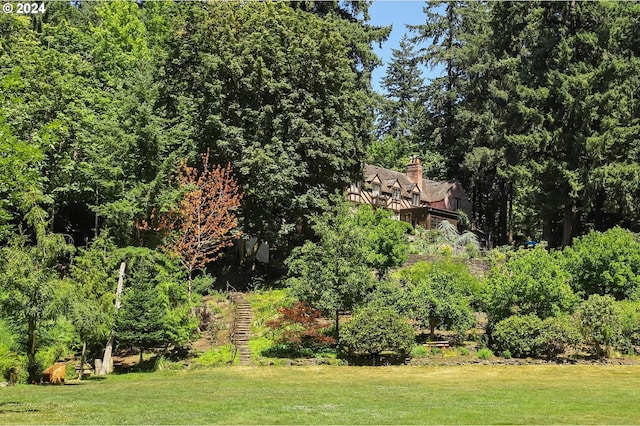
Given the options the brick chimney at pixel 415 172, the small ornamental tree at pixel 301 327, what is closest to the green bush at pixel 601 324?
the small ornamental tree at pixel 301 327

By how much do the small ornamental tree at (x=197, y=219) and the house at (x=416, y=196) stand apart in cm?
2284

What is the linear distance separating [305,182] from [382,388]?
19.9 m

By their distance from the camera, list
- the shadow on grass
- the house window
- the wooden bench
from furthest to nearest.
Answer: the house window → the wooden bench → the shadow on grass

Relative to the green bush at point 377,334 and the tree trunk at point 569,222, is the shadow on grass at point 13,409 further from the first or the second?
the tree trunk at point 569,222

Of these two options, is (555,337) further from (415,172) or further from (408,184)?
(415,172)

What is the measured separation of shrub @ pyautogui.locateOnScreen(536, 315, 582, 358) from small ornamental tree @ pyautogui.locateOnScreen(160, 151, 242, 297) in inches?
592

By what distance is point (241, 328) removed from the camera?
28078mm

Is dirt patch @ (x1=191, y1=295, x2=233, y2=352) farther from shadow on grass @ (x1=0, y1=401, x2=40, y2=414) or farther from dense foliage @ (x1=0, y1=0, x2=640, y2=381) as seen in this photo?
shadow on grass @ (x1=0, y1=401, x2=40, y2=414)

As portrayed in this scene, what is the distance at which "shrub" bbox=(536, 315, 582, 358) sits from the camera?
23.7 m

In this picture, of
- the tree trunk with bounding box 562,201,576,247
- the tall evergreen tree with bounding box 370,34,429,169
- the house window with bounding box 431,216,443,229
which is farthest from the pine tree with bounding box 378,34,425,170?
the tree trunk with bounding box 562,201,576,247

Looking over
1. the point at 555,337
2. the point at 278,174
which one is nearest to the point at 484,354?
the point at 555,337

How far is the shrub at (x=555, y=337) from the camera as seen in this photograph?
77.9 ft

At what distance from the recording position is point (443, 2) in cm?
6206

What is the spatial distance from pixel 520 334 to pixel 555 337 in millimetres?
1337
